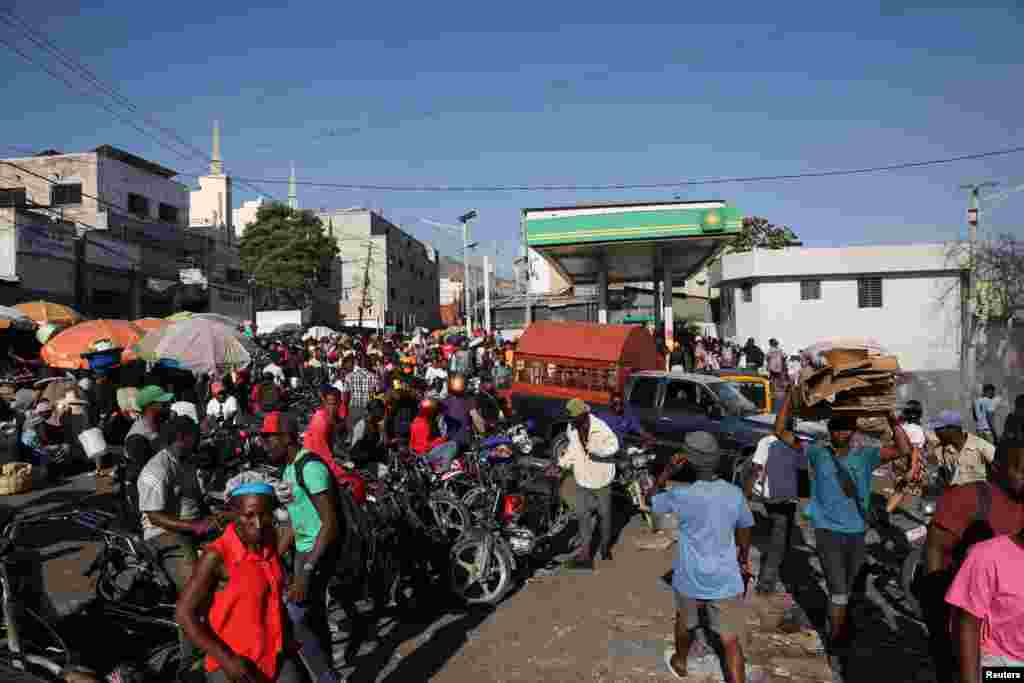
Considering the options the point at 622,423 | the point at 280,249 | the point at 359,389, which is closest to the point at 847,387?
the point at 622,423

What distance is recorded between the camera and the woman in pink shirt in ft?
8.89

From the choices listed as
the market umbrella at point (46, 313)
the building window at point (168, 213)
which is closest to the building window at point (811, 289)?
the market umbrella at point (46, 313)

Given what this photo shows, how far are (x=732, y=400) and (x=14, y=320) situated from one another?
15407 millimetres

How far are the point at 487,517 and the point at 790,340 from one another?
73.1 feet

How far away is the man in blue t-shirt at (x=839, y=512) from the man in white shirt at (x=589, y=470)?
2.44m

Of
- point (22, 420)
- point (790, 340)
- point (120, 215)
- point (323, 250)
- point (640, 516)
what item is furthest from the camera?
point (323, 250)

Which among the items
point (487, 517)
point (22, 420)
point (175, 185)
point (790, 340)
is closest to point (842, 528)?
point (487, 517)

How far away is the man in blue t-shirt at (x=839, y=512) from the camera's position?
5215 mm

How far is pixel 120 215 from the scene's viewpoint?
3247cm

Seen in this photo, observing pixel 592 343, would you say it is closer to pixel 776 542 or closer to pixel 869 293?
pixel 776 542

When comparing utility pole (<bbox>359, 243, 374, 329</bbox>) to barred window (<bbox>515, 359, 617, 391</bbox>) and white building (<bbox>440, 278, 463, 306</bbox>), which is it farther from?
barred window (<bbox>515, 359, 617, 391</bbox>)

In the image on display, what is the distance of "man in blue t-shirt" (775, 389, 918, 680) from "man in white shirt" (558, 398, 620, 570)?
2.44 metres

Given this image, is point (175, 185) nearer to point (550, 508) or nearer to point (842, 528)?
point (550, 508)

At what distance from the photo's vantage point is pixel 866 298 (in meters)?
26.8
